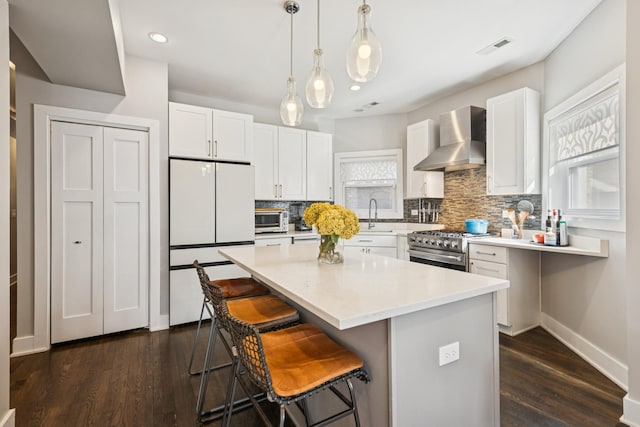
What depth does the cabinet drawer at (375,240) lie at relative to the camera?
4.41m

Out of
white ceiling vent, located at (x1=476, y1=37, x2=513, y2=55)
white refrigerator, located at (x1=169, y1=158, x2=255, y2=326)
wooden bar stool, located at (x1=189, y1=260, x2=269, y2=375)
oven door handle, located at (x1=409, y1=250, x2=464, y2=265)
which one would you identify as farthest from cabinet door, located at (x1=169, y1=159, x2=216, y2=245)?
white ceiling vent, located at (x1=476, y1=37, x2=513, y2=55)

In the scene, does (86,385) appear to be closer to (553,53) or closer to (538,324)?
(538,324)

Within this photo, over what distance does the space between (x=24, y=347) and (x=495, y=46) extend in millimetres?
4933

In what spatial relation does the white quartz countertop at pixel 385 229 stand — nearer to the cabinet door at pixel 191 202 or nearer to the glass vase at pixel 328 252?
the cabinet door at pixel 191 202

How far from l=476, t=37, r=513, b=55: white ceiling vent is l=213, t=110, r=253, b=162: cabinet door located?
256cm

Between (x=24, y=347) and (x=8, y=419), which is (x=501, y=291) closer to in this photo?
(x=8, y=419)

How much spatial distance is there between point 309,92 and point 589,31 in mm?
2351

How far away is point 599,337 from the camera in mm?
2396

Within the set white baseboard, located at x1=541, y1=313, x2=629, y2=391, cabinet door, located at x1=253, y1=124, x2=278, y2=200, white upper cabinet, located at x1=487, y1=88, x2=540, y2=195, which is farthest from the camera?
cabinet door, located at x1=253, y1=124, x2=278, y2=200

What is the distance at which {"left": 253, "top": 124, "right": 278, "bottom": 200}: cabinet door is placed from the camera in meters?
4.19

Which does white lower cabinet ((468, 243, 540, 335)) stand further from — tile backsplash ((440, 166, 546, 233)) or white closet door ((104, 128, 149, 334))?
white closet door ((104, 128, 149, 334))

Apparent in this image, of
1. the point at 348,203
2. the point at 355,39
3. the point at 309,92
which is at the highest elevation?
the point at 355,39

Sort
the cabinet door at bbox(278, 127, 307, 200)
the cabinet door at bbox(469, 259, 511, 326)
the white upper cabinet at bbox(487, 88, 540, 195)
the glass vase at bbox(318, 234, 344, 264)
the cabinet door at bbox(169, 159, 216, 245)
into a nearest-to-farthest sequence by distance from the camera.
Answer: the glass vase at bbox(318, 234, 344, 264)
the cabinet door at bbox(469, 259, 511, 326)
the white upper cabinet at bbox(487, 88, 540, 195)
the cabinet door at bbox(169, 159, 216, 245)
the cabinet door at bbox(278, 127, 307, 200)

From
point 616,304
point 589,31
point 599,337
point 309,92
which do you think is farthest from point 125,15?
point 599,337
